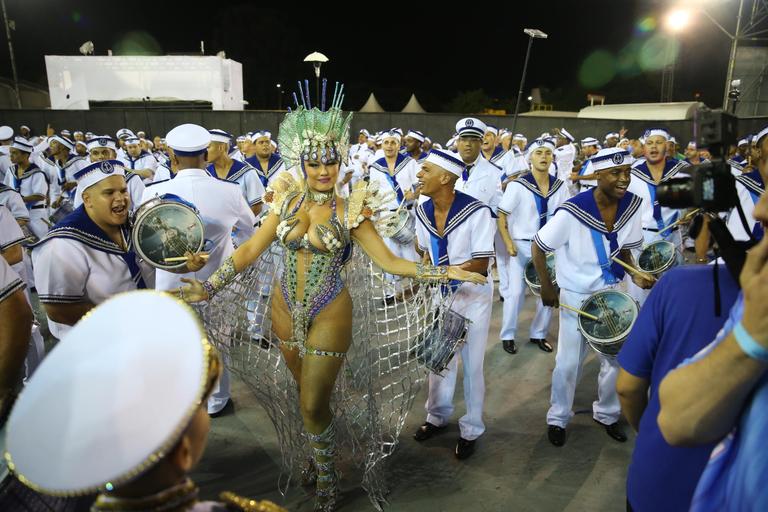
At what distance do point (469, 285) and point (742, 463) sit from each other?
2588mm

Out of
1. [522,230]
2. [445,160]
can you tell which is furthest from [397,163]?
[445,160]

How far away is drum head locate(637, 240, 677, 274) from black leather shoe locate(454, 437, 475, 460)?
2347 millimetres

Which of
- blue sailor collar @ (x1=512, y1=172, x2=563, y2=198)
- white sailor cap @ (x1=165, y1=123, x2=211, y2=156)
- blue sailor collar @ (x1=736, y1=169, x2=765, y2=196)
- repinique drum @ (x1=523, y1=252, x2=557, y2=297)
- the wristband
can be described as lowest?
repinique drum @ (x1=523, y1=252, x2=557, y2=297)

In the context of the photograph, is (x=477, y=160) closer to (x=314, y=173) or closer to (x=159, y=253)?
(x=314, y=173)

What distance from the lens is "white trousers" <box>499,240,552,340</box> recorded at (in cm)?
564

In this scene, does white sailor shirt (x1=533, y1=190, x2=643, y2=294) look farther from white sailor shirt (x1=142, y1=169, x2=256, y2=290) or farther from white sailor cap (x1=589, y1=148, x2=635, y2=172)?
white sailor shirt (x1=142, y1=169, x2=256, y2=290)

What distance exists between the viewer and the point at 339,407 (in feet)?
11.0

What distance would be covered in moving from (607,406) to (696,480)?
9.15 ft

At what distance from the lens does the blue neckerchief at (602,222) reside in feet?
12.0

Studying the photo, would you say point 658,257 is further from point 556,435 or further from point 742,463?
point 742,463

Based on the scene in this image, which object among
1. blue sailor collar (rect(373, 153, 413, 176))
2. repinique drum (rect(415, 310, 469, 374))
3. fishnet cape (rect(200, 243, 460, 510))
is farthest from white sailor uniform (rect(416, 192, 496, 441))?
blue sailor collar (rect(373, 153, 413, 176))

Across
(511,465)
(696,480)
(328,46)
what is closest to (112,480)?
(696,480)

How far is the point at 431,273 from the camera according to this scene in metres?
2.89

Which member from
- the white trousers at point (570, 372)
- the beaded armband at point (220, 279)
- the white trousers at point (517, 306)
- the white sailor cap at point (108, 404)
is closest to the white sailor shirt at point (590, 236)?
the white trousers at point (570, 372)
